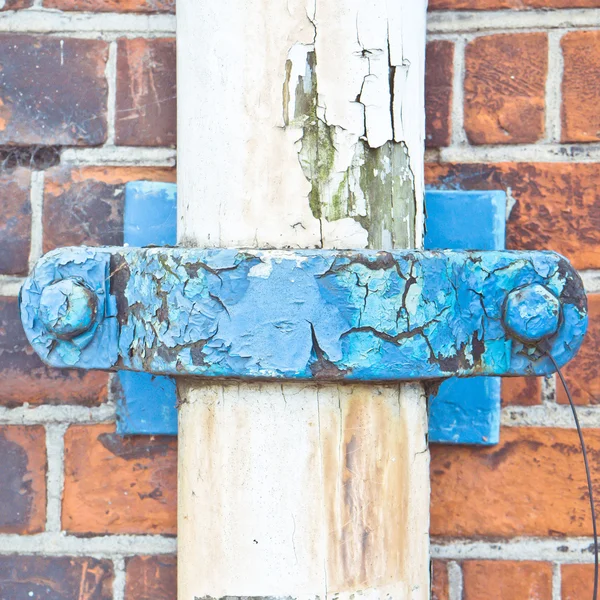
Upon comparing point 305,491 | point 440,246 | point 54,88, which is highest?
point 54,88

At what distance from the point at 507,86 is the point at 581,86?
6 centimetres

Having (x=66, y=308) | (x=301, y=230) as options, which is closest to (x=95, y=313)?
(x=66, y=308)

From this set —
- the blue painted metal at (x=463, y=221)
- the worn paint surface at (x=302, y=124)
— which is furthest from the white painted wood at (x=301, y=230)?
the blue painted metal at (x=463, y=221)

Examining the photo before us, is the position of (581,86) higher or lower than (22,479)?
higher

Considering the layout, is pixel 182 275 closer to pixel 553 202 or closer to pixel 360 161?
pixel 360 161

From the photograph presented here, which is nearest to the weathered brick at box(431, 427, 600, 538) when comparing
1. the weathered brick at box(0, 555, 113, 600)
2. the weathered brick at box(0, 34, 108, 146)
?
the weathered brick at box(0, 555, 113, 600)

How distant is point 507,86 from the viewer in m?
0.56

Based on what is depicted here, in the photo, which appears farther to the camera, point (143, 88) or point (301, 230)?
point (143, 88)

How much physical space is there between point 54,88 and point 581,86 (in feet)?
1.32

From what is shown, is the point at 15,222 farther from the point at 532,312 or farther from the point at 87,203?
the point at 532,312

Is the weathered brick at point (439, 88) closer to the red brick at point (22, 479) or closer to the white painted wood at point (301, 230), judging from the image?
the white painted wood at point (301, 230)

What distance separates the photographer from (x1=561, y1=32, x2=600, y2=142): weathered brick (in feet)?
1.83

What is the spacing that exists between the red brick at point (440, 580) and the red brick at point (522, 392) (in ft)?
0.43

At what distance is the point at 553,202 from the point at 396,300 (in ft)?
0.81
